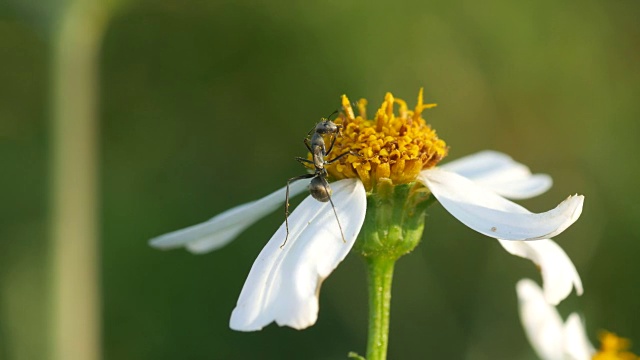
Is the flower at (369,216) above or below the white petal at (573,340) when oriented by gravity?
above

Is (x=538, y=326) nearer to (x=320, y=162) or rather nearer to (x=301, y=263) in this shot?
(x=320, y=162)

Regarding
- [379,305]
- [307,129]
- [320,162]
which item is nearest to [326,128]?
[320,162]

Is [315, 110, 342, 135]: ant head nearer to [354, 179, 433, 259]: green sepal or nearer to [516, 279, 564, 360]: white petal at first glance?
[354, 179, 433, 259]: green sepal

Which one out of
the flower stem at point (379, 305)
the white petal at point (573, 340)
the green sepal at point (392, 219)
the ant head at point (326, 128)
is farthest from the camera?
the white petal at point (573, 340)

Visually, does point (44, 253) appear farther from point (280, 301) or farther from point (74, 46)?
point (280, 301)

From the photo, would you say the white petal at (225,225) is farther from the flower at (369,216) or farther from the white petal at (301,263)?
the white petal at (301,263)

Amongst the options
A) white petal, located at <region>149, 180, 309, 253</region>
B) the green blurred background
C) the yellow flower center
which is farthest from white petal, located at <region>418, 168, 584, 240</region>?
the green blurred background

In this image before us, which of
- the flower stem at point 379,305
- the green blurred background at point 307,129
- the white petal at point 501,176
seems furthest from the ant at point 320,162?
the green blurred background at point 307,129
